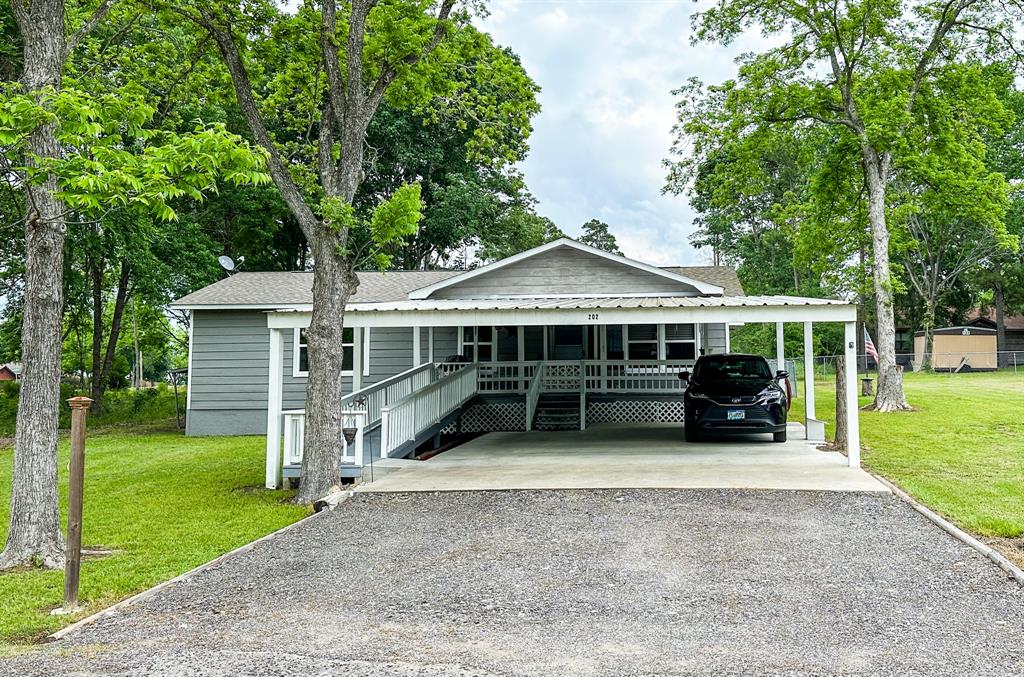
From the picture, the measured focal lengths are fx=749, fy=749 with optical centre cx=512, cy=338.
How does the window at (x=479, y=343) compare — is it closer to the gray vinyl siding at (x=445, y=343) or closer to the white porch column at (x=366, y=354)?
the gray vinyl siding at (x=445, y=343)

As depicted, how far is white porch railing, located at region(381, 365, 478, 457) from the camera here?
11726mm

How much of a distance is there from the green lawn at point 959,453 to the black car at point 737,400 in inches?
62.6

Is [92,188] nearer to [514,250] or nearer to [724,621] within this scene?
[724,621]

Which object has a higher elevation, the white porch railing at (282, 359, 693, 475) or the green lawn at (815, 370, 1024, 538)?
the white porch railing at (282, 359, 693, 475)

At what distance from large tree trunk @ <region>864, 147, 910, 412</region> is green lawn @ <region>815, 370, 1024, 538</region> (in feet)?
2.50

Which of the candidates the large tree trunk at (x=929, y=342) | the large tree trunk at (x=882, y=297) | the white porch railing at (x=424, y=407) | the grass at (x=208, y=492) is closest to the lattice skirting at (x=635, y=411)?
the white porch railing at (x=424, y=407)

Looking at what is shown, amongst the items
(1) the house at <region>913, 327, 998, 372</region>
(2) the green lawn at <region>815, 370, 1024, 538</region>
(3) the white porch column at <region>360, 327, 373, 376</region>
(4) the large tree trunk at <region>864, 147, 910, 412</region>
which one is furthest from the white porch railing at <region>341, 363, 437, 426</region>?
(1) the house at <region>913, 327, 998, 372</region>

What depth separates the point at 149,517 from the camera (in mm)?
8680

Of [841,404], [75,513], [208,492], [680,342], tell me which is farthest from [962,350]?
[75,513]

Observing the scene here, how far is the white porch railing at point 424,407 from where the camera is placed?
38.5 ft

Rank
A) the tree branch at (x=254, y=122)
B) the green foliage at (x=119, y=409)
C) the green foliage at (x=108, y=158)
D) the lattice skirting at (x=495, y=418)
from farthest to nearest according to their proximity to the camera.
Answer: the green foliage at (x=119, y=409)
the lattice skirting at (x=495, y=418)
the tree branch at (x=254, y=122)
the green foliage at (x=108, y=158)

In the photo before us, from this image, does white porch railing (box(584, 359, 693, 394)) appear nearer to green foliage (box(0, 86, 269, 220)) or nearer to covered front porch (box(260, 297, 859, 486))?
covered front porch (box(260, 297, 859, 486))

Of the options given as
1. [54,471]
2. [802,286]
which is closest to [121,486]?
[54,471]

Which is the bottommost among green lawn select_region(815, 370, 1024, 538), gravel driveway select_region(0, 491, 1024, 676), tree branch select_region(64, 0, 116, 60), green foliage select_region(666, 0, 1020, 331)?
gravel driveway select_region(0, 491, 1024, 676)
